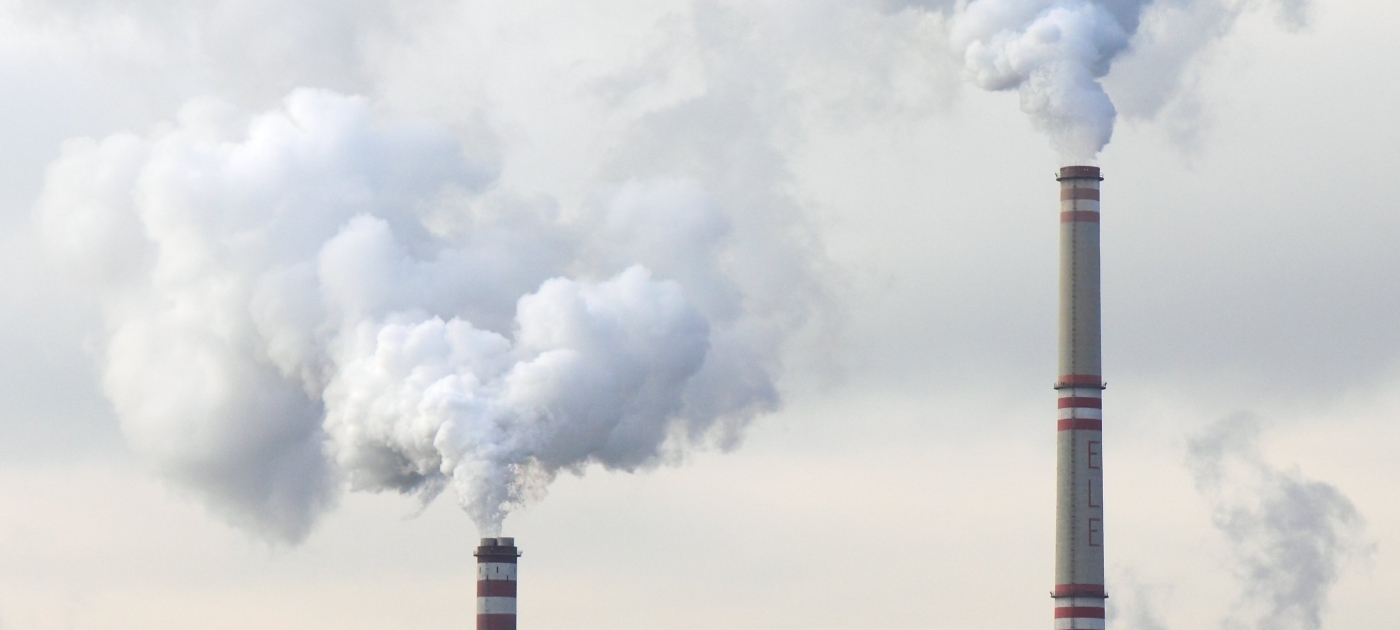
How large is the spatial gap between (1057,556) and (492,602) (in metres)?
20.3

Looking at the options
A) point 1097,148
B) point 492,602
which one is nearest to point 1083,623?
point 1097,148

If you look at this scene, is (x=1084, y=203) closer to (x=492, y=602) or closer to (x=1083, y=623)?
(x=1083, y=623)

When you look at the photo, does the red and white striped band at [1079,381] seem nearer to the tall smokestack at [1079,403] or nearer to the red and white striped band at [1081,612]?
the tall smokestack at [1079,403]

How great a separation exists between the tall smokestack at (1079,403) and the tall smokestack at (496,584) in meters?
19.2

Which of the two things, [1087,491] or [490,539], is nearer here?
[490,539]

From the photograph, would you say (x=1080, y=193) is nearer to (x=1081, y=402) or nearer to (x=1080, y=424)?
(x=1081, y=402)

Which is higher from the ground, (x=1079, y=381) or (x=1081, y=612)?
(x=1079, y=381)

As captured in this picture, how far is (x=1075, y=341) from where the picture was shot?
89875 millimetres

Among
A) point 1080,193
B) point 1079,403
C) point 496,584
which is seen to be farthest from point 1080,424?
point 496,584

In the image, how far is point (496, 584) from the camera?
3120 inches

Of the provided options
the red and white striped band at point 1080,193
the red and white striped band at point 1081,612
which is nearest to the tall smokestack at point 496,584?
the red and white striped band at point 1081,612

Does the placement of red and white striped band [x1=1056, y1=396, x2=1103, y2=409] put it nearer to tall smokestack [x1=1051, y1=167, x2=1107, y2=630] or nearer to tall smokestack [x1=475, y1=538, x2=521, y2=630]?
tall smokestack [x1=1051, y1=167, x2=1107, y2=630]

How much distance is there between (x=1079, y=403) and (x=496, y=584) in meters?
20.6

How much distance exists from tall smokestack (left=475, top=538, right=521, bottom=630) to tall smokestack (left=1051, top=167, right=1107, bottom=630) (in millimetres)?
19177
